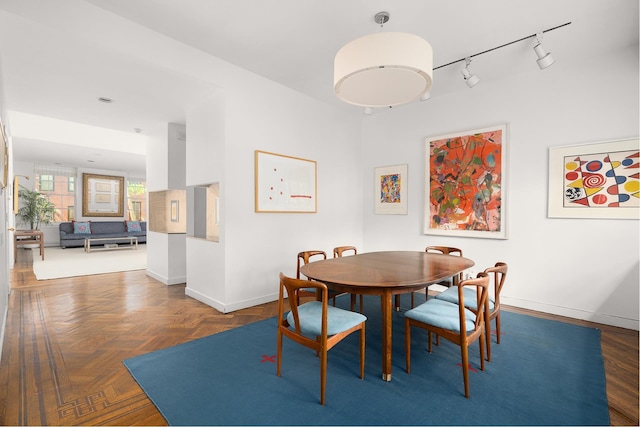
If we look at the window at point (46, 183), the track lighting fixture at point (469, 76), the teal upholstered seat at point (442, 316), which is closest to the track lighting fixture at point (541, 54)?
the track lighting fixture at point (469, 76)

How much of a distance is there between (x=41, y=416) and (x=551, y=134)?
4729mm

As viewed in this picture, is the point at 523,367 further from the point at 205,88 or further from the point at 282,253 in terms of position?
the point at 205,88

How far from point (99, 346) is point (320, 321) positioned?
1.96 meters

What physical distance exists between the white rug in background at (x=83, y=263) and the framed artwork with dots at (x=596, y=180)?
659cm

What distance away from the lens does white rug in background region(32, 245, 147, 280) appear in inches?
210

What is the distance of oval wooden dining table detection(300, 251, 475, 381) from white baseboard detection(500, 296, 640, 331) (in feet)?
4.30

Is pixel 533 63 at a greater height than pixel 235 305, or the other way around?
pixel 533 63

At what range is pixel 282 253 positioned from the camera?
383cm

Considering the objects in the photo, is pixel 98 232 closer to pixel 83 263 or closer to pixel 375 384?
pixel 83 263

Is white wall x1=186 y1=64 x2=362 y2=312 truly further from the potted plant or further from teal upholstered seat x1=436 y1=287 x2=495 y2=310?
the potted plant

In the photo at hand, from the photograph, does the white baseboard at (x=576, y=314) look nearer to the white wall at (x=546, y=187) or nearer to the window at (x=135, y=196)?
the white wall at (x=546, y=187)

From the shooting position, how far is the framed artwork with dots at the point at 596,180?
9.27 ft

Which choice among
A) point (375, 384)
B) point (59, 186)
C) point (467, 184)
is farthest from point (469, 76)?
point (59, 186)

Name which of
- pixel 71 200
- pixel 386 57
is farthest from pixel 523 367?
pixel 71 200
